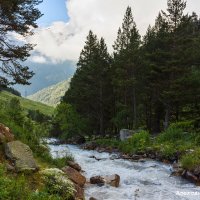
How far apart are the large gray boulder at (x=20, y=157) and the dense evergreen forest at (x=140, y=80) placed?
95.8ft

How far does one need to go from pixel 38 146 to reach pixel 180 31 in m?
33.6

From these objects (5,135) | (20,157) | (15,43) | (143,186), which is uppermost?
(15,43)

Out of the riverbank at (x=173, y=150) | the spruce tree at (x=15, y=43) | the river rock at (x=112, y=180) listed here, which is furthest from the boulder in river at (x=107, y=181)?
the spruce tree at (x=15, y=43)

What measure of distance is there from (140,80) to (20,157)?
133 feet

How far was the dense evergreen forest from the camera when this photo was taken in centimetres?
4541

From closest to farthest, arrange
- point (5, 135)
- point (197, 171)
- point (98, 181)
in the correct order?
point (5, 135), point (98, 181), point (197, 171)

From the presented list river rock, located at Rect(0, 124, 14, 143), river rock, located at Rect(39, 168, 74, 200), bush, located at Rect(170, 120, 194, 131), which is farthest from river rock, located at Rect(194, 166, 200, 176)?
bush, located at Rect(170, 120, 194, 131)

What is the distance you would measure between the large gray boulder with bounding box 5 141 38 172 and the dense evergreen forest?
95.8ft

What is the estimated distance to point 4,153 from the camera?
46.7ft

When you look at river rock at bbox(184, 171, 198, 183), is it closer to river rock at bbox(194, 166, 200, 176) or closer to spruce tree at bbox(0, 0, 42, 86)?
river rock at bbox(194, 166, 200, 176)

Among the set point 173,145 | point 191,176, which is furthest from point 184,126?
point 191,176

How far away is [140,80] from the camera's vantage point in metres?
52.8

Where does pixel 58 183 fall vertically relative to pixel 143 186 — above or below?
above

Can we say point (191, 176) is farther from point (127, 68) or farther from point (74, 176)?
point (127, 68)
